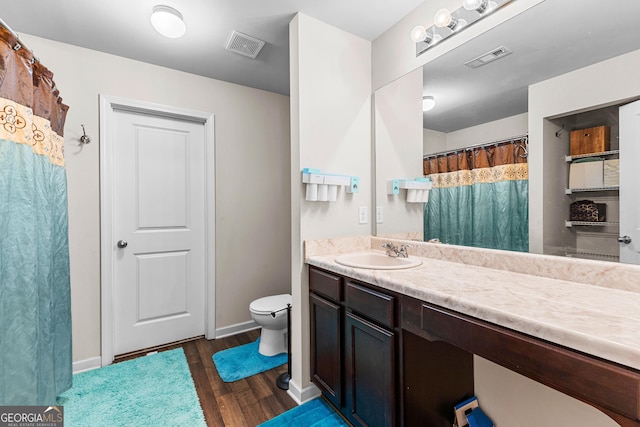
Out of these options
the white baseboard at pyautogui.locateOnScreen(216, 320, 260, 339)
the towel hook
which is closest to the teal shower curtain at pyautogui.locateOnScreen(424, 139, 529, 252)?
the white baseboard at pyautogui.locateOnScreen(216, 320, 260, 339)

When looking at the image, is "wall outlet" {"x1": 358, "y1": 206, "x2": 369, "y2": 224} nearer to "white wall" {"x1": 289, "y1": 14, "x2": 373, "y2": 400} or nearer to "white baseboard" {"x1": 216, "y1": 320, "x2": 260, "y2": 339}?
"white wall" {"x1": 289, "y1": 14, "x2": 373, "y2": 400}

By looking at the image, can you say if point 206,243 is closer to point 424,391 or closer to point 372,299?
point 372,299

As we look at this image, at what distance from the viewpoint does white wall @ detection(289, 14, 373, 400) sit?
5.83ft

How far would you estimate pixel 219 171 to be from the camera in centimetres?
262

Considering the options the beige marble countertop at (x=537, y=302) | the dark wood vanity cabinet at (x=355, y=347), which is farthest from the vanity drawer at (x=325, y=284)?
the beige marble countertop at (x=537, y=302)

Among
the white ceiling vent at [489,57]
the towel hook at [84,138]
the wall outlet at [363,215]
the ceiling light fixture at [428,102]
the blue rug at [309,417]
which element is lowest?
the blue rug at [309,417]

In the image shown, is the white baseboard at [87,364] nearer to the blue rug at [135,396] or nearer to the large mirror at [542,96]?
the blue rug at [135,396]

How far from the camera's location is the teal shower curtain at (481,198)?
4.50 ft

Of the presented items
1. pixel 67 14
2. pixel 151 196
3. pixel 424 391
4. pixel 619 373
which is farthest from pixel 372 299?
pixel 67 14

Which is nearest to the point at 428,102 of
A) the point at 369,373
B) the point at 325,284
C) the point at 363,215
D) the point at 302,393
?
the point at 363,215

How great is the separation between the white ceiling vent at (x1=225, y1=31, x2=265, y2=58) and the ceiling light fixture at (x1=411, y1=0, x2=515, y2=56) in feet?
3.60

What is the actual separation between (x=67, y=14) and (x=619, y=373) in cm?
294

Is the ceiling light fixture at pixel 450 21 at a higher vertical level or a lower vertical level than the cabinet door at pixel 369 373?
higher

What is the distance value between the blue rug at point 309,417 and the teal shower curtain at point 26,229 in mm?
1171
